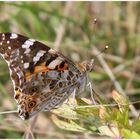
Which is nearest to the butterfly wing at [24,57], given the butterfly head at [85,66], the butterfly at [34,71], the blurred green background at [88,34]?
the butterfly at [34,71]

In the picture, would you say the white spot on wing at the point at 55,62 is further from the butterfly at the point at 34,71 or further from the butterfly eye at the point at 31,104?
the butterfly eye at the point at 31,104

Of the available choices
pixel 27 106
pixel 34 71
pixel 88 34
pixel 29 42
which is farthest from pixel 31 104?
pixel 88 34

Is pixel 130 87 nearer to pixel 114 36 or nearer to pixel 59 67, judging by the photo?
pixel 114 36

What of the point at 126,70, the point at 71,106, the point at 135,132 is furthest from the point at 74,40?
the point at 135,132

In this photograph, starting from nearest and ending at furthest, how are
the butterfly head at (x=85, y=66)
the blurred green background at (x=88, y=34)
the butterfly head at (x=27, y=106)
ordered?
the butterfly head at (x=27, y=106)
the butterfly head at (x=85, y=66)
the blurred green background at (x=88, y=34)

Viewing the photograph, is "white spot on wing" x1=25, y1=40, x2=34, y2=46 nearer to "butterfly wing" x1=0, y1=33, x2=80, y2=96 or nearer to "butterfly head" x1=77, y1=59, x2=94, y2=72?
"butterfly wing" x1=0, y1=33, x2=80, y2=96

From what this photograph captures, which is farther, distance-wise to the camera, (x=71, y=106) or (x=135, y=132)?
(x=71, y=106)
